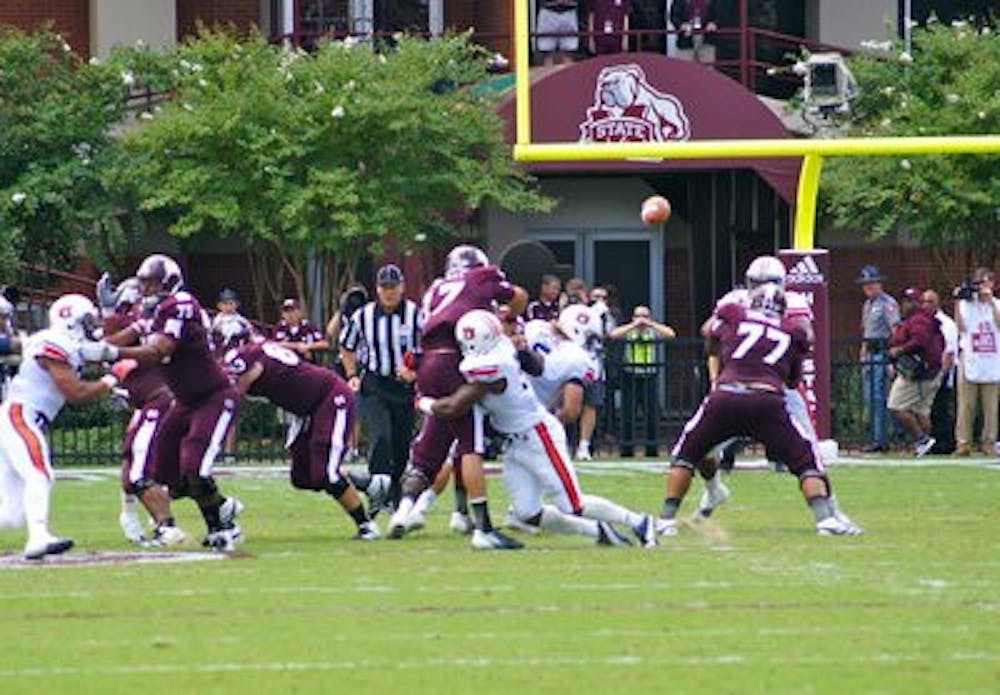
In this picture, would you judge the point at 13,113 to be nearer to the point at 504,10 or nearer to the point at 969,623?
the point at 504,10

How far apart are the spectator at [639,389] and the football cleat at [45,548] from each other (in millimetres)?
13026

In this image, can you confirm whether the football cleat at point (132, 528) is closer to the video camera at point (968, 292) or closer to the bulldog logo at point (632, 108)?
the video camera at point (968, 292)

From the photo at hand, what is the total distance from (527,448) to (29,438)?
261 cm

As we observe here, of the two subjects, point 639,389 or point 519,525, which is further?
point 639,389

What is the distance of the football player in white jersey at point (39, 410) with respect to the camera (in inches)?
639

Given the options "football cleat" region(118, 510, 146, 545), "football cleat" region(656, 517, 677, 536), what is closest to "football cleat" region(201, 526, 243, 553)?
"football cleat" region(118, 510, 146, 545)

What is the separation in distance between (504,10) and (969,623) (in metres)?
22.2

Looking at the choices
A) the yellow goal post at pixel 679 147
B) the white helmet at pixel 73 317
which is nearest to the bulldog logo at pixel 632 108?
the yellow goal post at pixel 679 147

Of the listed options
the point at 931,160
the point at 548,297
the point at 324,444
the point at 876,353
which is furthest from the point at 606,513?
the point at 931,160

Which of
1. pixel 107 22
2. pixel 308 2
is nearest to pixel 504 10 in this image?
pixel 308 2

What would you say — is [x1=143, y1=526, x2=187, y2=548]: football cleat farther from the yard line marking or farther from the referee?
the yard line marking

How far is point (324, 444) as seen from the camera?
17812 millimetres

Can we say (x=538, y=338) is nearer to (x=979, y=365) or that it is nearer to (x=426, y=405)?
(x=426, y=405)

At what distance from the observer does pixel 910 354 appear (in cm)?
2855
